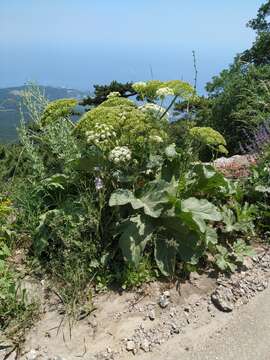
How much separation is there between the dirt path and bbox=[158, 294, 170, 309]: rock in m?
0.37

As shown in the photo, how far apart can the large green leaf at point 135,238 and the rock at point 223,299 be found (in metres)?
0.84

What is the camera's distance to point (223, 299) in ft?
14.1

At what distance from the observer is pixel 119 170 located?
15.9ft

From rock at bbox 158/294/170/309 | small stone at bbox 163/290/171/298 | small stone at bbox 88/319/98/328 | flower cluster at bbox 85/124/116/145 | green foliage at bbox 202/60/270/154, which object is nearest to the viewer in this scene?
small stone at bbox 88/319/98/328

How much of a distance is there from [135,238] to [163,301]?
68 centimetres

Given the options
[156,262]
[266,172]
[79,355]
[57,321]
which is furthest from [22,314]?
[266,172]

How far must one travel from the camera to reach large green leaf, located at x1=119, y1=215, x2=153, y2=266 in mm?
4375

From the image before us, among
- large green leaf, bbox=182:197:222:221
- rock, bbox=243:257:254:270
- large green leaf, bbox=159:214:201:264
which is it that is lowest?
rock, bbox=243:257:254:270

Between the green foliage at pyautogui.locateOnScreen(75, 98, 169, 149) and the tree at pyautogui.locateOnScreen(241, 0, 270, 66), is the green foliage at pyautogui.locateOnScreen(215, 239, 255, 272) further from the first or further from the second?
the tree at pyautogui.locateOnScreen(241, 0, 270, 66)

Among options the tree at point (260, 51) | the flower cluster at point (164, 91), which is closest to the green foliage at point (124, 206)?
the flower cluster at point (164, 91)

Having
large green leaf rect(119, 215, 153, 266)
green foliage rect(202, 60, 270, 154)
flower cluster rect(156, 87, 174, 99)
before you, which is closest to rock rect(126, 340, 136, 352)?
large green leaf rect(119, 215, 153, 266)

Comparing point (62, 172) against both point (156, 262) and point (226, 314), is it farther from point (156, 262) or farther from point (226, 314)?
point (226, 314)

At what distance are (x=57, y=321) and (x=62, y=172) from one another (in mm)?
2154

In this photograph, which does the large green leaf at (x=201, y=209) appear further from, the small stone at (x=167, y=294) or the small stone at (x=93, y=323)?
the small stone at (x=93, y=323)
